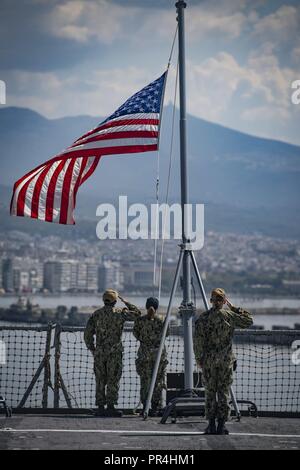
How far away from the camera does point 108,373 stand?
14.6 metres

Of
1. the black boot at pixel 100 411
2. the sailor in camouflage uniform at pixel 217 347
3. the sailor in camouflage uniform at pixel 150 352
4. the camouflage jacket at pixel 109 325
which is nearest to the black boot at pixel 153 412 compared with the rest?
the sailor in camouflage uniform at pixel 150 352

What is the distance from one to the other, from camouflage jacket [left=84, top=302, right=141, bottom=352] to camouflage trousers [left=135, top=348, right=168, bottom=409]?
1.30 feet

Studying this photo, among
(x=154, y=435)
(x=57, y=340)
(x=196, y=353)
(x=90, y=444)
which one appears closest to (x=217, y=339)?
(x=196, y=353)

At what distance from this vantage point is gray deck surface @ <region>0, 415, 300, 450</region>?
11438 millimetres

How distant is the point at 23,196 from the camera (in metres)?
15.6

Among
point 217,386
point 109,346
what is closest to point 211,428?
point 217,386

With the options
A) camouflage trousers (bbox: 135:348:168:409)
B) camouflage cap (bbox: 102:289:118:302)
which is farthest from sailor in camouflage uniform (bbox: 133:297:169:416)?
camouflage cap (bbox: 102:289:118:302)

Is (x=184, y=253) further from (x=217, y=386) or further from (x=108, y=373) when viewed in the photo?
(x=217, y=386)

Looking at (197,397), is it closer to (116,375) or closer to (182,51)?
(116,375)

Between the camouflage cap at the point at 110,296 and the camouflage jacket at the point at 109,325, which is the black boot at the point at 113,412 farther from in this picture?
the camouflage cap at the point at 110,296

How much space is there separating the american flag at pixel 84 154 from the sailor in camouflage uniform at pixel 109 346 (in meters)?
1.76

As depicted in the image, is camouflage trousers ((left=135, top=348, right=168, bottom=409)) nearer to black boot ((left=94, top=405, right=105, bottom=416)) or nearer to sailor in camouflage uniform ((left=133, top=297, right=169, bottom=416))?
sailor in camouflage uniform ((left=133, top=297, right=169, bottom=416))

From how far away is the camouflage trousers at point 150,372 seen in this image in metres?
14.6

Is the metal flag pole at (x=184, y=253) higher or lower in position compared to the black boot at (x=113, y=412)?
higher
